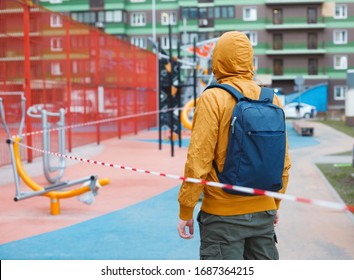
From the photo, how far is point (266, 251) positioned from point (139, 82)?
24.1m

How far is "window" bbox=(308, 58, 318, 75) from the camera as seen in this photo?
5241cm

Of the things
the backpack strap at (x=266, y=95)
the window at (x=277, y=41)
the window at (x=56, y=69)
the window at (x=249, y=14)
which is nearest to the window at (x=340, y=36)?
the window at (x=277, y=41)

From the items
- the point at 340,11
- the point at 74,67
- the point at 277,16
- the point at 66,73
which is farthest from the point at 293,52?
the point at 66,73

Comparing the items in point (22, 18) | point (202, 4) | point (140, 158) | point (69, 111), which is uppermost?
point (202, 4)

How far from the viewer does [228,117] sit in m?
3.45

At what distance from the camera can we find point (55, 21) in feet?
53.5

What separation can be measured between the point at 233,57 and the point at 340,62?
50.5m

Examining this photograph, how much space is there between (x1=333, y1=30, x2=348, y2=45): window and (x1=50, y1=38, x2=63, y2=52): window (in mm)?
38260

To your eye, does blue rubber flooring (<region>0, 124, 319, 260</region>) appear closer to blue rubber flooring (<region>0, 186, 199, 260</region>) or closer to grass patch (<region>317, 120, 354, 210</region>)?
blue rubber flooring (<region>0, 186, 199, 260</region>)

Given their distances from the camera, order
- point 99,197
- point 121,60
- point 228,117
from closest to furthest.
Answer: point 228,117, point 99,197, point 121,60

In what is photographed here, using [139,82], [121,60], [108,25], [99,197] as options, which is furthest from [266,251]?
[108,25]

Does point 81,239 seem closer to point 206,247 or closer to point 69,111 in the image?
point 206,247

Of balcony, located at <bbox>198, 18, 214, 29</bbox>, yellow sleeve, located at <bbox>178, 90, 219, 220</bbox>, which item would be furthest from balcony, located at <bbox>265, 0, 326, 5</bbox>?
Result: yellow sleeve, located at <bbox>178, 90, 219, 220</bbox>

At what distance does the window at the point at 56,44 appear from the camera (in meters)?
16.2
